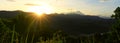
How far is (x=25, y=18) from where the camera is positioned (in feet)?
398

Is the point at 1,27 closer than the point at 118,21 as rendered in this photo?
No

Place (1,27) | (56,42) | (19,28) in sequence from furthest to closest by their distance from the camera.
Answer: (19,28)
(1,27)
(56,42)

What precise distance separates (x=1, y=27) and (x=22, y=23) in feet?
163

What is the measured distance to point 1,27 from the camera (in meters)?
64.8

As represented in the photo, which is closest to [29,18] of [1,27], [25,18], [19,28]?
[25,18]

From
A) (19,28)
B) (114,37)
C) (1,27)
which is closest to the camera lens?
(114,37)

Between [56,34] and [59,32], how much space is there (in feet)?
1.02

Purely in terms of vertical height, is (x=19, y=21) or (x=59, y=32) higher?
(x=59, y=32)

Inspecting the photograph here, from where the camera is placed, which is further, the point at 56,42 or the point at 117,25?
the point at 117,25

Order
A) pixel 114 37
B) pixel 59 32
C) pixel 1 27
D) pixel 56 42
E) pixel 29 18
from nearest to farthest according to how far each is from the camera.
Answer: pixel 56 42
pixel 59 32
pixel 114 37
pixel 1 27
pixel 29 18

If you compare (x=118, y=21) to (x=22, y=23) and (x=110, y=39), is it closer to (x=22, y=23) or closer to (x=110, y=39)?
(x=110, y=39)

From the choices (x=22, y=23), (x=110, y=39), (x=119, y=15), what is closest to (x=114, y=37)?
(x=110, y=39)

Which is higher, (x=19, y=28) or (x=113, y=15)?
(x=113, y=15)

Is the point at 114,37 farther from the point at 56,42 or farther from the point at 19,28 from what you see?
the point at 19,28
